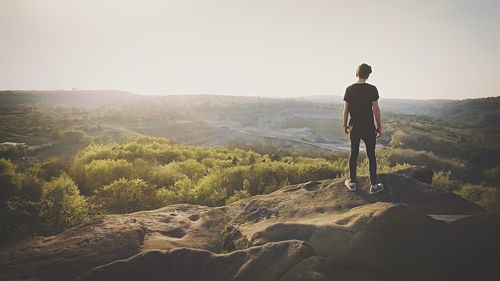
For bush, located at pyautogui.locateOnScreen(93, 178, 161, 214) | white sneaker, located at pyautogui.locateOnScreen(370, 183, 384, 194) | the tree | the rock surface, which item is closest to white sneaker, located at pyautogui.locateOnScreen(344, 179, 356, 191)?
the rock surface

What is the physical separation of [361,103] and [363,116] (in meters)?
0.23

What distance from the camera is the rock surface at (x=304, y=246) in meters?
4.20

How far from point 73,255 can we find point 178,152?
19.0m

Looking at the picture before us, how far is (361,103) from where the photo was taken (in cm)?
669

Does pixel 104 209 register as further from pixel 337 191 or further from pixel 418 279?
pixel 418 279

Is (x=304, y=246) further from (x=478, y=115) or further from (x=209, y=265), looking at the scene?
(x=478, y=115)

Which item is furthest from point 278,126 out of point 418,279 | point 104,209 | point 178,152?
point 418,279

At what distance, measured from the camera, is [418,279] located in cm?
402

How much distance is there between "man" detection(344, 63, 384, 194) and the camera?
21.7 feet

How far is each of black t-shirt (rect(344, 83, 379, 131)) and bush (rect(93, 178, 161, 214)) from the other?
6506 mm

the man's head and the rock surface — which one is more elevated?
the man's head

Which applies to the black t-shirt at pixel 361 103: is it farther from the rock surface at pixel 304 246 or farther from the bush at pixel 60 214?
the bush at pixel 60 214

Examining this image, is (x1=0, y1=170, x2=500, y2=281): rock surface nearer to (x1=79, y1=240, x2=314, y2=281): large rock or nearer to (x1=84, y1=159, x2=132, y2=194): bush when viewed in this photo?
(x1=79, y1=240, x2=314, y2=281): large rock

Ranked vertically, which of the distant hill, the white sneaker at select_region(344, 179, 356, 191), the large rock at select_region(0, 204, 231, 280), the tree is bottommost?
the distant hill
